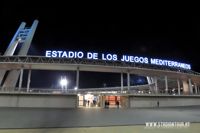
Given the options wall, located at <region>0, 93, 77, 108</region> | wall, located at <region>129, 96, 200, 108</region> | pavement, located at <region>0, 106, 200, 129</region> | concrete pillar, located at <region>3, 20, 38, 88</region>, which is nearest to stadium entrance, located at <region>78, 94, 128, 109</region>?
wall, located at <region>129, 96, 200, 108</region>

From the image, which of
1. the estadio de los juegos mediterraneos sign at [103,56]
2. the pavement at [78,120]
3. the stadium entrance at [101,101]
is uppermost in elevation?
the estadio de los juegos mediterraneos sign at [103,56]

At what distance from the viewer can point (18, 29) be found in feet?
214

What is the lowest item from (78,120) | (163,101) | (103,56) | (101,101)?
(78,120)

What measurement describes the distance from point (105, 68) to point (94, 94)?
19.1 ft

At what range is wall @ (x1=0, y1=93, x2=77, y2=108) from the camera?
1463 inches

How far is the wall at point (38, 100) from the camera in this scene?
37.2 meters

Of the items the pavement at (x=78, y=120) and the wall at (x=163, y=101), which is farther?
the wall at (x=163, y=101)

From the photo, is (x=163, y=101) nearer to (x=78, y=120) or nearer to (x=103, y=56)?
(x=103, y=56)

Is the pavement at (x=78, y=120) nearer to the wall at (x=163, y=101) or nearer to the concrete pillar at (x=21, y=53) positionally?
the wall at (x=163, y=101)

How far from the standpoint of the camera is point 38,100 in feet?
126

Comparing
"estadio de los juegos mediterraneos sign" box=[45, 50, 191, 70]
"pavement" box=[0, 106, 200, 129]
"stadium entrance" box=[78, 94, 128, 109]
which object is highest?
"estadio de los juegos mediterraneos sign" box=[45, 50, 191, 70]

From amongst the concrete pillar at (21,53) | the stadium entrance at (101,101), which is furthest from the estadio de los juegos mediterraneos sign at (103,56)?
the concrete pillar at (21,53)

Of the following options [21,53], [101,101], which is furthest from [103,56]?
[21,53]

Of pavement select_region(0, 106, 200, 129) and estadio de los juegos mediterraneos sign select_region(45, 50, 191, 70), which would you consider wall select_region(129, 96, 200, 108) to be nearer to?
estadio de los juegos mediterraneos sign select_region(45, 50, 191, 70)
